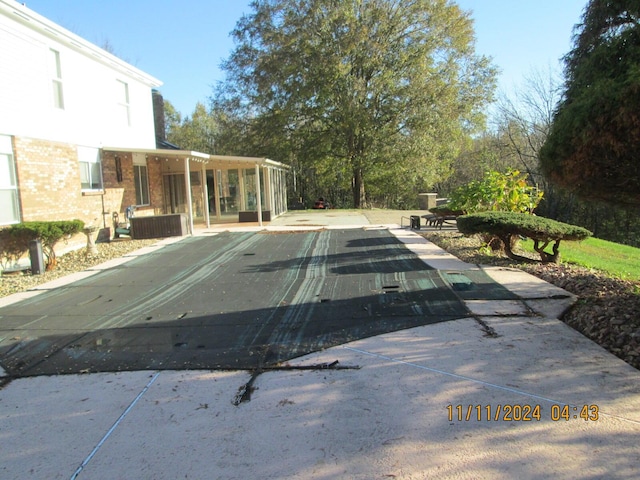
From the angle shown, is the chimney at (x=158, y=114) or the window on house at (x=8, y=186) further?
the chimney at (x=158, y=114)

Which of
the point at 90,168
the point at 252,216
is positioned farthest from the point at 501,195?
the point at 90,168

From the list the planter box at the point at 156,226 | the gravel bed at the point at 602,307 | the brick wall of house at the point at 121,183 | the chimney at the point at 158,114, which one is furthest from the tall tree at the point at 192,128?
the gravel bed at the point at 602,307

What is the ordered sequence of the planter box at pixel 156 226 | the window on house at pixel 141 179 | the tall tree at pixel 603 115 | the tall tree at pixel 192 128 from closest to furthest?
the tall tree at pixel 603 115 < the planter box at pixel 156 226 < the window on house at pixel 141 179 < the tall tree at pixel 192 128

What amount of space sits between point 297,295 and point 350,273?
154cm

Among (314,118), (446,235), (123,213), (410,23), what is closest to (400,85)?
(410,23)

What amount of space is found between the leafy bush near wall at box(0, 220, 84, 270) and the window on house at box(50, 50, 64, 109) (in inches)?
141

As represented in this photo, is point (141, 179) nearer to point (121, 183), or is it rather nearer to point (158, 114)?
point (121, 183)

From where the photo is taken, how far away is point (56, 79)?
39.5ft

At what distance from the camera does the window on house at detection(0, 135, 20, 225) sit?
32.9 ft

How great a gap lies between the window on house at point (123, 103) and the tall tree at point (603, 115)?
1398cm

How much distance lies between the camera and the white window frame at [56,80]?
11938mm

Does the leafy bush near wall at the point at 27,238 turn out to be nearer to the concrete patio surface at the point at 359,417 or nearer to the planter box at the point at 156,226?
the planter box at the point at 156,226

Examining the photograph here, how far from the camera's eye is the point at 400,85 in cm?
2584
